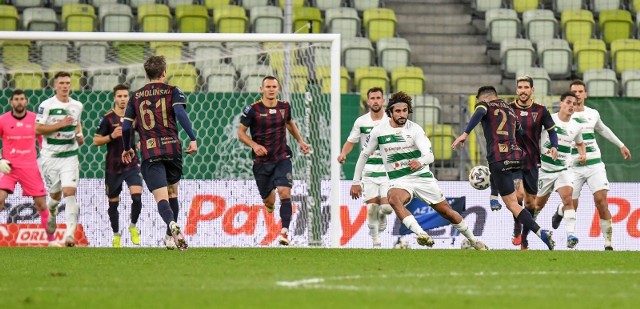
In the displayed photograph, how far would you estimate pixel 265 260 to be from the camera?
11.5m

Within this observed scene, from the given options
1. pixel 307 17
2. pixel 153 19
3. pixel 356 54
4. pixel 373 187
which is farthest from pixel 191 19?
pixel 373 187

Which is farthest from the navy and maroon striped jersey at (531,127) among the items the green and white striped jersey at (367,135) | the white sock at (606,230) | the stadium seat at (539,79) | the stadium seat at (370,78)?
the stadium seat at (539,79)

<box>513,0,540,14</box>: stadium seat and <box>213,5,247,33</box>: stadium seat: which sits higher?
<box>513,0,540,14</box>: stadium seat

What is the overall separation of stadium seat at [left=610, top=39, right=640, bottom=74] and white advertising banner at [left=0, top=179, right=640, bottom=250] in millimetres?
5578

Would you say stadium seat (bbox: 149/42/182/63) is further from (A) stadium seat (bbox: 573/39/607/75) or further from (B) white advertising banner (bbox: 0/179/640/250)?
(A) stadium seat (bbox: 573/39/607/75)

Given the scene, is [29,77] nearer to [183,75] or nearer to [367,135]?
[183,75]

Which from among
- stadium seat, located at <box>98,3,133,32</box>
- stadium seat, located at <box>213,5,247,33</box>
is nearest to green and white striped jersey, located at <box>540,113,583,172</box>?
stadium seat, located at <box>213,5,247,33</box>

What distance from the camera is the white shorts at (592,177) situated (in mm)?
16219

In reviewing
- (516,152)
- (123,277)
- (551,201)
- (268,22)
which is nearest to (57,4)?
(268,22)

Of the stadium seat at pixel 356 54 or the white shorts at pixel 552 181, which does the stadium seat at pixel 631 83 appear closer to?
the stadium seat at pixel 356 54

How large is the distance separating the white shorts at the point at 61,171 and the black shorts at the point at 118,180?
0.72m

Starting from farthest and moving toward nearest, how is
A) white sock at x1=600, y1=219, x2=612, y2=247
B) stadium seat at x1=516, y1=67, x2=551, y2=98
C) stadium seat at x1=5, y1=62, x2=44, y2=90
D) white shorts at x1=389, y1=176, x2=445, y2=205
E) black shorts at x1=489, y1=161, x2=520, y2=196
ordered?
stadium seat at x1=516, y1=67, x2=551, y2=98 < stadium seat at x1=5, y1=62, x2=44, y2=90 < white sock at x1=600, y1=219, x2=612, y2=247 < black shorts at x1=489, y1=161, x2=520, y2=196 < white shorts at x1=389, y1=176, x2=445, y2=205

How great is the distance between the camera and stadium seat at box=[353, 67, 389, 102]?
846 inches

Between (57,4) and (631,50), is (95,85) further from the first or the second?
(631,50)
